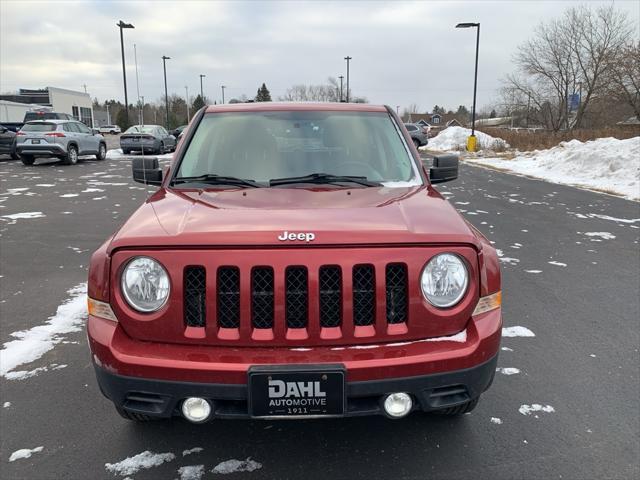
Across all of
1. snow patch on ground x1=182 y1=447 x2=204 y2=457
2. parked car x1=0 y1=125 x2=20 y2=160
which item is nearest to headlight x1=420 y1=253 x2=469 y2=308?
snow patch on ground x1=182 y1=447 x2=204 y2=457

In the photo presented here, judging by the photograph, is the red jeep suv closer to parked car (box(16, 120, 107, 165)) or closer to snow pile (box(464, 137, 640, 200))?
snow pile (box(464, 137, 640, 200))

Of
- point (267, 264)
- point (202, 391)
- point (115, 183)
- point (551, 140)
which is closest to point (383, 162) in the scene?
point (267, 264)

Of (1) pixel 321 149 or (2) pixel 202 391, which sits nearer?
(2) pixel 202 391

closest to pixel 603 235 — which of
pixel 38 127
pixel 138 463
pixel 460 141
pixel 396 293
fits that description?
pixel 396 293

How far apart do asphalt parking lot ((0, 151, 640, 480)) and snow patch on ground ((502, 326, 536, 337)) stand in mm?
53

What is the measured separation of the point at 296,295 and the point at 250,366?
35cm

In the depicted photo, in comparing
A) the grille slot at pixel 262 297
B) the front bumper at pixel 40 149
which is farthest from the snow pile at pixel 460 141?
the grille slot at pixel 262 297

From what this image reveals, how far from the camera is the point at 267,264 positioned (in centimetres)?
213

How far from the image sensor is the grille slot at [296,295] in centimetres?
217

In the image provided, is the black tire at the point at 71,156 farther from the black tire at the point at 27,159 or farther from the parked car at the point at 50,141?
the black tire at the point at 27,159

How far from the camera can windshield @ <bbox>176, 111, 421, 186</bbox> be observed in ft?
11.0

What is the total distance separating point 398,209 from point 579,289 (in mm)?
3653

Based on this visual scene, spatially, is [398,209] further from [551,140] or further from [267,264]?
[551,140]

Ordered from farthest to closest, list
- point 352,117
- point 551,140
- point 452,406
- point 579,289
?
point 551,140 < point 579,289 < point 352,117 < point 452,406
